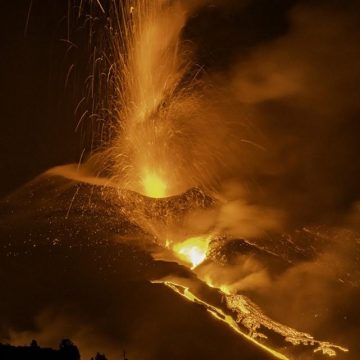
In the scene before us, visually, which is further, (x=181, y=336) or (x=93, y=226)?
(x=93, y=226)

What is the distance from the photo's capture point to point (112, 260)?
96.7ft

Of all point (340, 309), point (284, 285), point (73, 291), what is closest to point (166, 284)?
point (73, 291)

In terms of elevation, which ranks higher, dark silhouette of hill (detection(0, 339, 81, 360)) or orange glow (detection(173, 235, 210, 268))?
dark silhouette of hill (detection(0, 339, 81, 360))

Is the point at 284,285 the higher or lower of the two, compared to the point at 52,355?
lower

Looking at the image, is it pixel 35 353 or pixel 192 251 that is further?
pixel 192 251

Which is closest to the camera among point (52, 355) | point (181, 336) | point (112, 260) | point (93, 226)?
point (52, 355)

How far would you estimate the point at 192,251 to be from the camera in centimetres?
2958

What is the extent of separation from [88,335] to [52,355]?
26.8ft

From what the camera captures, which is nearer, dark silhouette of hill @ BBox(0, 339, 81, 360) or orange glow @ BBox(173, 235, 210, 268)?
dark silhouette of hill @ BBox(0, 339, 81, 360)

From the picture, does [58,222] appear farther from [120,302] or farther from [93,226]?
[120,302]

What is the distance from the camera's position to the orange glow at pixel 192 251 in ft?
95.8

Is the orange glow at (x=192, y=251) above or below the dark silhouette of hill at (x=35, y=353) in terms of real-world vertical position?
below

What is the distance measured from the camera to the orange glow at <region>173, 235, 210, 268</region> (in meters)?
29.2

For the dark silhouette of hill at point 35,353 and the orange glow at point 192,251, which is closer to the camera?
the dark silhouette of hill at point 35,353
